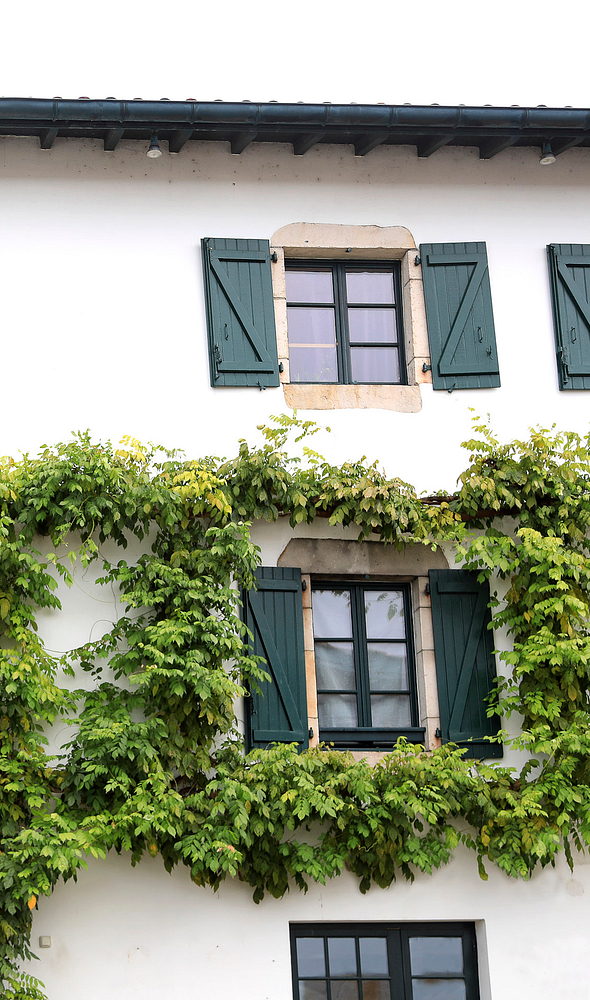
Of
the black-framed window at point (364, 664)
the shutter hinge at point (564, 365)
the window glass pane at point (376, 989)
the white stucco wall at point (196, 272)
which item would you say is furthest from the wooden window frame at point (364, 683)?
the shutter hinge at point (564, 365)

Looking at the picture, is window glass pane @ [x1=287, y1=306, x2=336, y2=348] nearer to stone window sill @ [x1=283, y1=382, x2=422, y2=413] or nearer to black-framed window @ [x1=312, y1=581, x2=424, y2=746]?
stone window sill @ [x1=283, y1=382, x2=422, y2=413]

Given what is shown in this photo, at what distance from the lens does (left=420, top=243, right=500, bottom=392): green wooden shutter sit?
32.8 feet

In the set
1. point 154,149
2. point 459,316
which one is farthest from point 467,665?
point 154,149

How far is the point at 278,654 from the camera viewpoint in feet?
30.1

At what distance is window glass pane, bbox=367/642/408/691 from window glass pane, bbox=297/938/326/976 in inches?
66.4

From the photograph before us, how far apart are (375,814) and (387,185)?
4.61 meters

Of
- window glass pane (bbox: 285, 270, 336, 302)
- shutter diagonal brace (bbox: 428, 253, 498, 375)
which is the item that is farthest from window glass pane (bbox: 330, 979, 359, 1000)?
window glass pane (bbox: 285, 270, 336, 302)

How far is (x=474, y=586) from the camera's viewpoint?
9.59 metres

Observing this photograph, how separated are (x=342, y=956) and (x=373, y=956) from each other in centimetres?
20

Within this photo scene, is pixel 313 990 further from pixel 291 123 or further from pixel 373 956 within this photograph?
pixel 291 123

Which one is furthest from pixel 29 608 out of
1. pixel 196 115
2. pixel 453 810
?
pixel 196 115

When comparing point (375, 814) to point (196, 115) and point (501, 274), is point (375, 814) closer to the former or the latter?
point (501, 274)

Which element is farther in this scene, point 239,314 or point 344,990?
point 239,314

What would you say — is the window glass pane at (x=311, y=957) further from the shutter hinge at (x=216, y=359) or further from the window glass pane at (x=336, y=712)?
the shutter hinge at (x=216, y=359)
